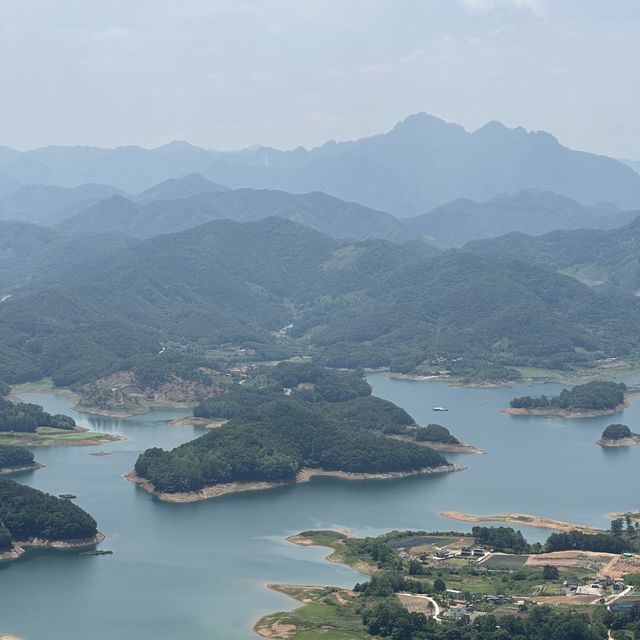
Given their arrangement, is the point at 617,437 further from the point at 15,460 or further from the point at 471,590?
the point at 471,590

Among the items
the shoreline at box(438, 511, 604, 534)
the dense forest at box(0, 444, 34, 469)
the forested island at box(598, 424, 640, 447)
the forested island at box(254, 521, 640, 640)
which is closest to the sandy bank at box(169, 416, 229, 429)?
the dense forest at box(0, 444, 34, 469)

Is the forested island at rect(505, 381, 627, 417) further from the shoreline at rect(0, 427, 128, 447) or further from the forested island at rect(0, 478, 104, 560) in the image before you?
the forested island at rect(0, 478, 104, 560)

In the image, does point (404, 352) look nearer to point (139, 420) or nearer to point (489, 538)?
point (139, 420)

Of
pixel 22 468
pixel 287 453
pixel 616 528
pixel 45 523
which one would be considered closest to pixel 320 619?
pixel 45 523

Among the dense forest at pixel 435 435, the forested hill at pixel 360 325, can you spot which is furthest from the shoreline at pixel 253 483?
the forested hill at pixel 360 325

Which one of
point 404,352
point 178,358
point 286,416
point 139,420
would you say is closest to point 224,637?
point 286,416
